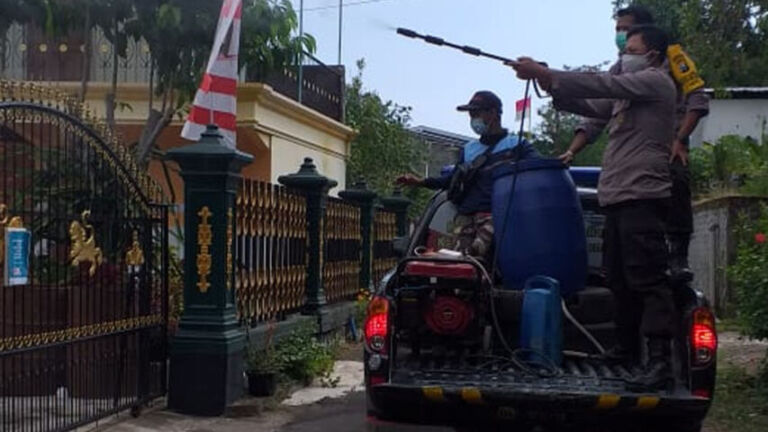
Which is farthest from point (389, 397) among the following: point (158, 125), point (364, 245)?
point (364, 245)

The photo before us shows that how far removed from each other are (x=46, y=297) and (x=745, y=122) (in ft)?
81.2

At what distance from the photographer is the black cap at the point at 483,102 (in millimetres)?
7316

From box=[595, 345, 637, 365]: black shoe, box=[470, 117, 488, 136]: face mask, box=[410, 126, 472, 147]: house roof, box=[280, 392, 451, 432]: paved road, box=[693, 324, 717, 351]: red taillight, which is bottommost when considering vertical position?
box=[280, 392, 451, 432]: paved road

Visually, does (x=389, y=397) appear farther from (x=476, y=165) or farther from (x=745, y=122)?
(x=745, y=122)

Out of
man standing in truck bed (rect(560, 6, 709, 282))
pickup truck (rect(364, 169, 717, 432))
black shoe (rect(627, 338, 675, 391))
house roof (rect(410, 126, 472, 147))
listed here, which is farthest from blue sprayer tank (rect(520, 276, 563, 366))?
house roof (rect(410, 126, 472, 147))

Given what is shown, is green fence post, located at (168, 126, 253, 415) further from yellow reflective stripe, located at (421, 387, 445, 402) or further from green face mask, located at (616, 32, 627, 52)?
green face mask, located at (616, 32, 627, 52)

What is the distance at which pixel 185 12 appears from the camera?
10320mm

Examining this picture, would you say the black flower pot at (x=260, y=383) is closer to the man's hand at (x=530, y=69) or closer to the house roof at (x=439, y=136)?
the man's hand at (x=530, y=69)

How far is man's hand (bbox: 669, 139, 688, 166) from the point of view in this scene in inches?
235

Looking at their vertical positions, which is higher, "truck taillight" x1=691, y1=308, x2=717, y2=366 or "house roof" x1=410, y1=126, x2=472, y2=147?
"house roof" x1=410, y1=126, x2=472, y2=147

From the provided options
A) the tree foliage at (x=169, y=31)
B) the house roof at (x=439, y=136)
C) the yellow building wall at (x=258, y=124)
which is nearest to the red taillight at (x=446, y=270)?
the tree foliage at (x=169, y=31)

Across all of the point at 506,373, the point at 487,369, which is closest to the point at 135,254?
the point at 487,369

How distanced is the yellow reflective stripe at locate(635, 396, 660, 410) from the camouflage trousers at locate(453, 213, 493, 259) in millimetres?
1660

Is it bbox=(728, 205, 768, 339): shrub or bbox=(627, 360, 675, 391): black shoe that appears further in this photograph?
bbox=(728, 205, 768, 339): shrub
